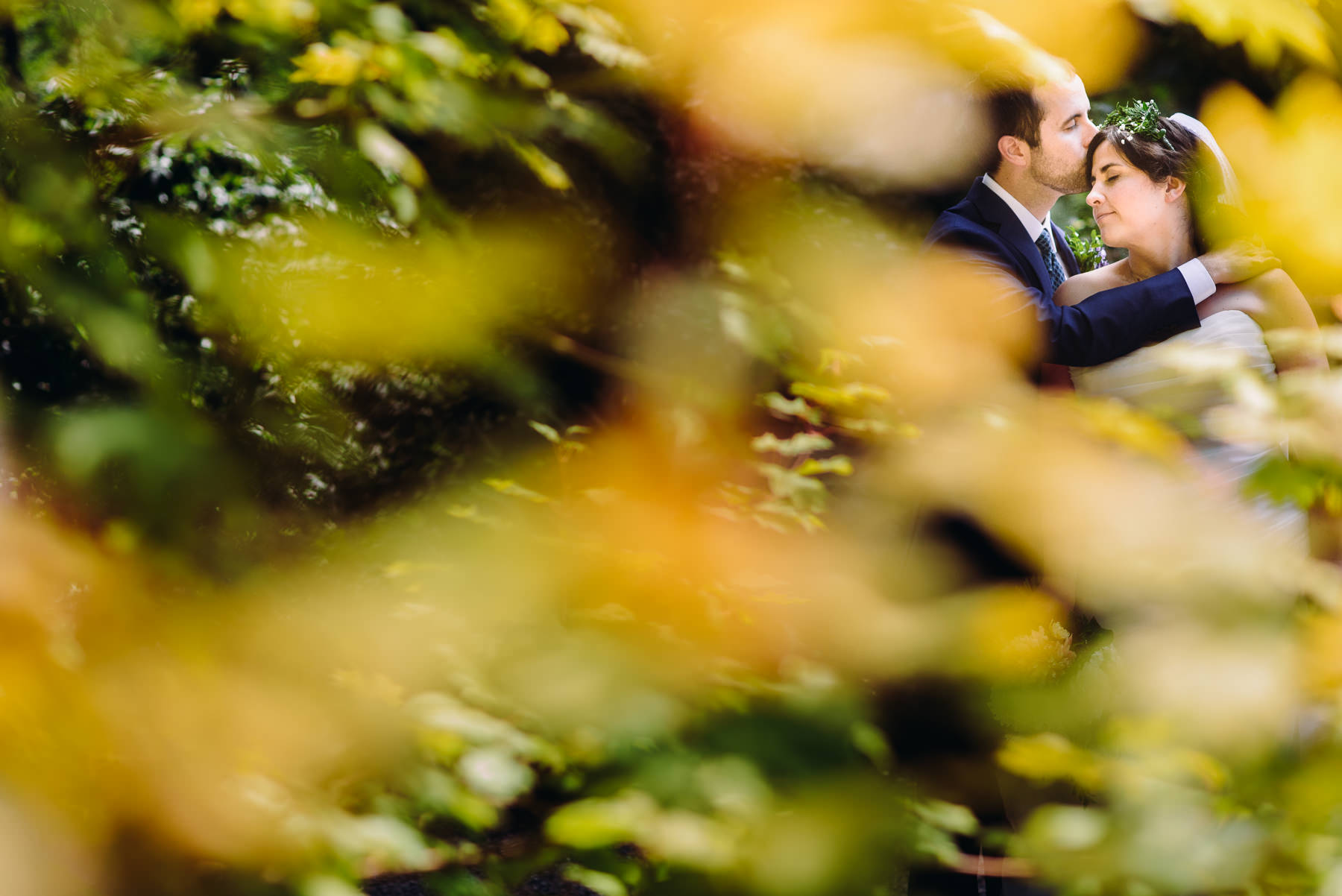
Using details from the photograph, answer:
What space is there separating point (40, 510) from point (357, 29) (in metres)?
0.51

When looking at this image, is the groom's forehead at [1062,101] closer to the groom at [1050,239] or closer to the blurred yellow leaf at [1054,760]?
the groom at [1050,239]

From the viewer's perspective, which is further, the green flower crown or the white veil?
the green flower crown

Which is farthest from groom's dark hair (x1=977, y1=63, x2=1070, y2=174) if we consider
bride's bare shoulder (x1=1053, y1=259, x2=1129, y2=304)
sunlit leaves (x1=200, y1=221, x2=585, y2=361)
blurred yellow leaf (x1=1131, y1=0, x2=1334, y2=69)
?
sunlit leaves (x1=200, y1=221, x2=585, y2=361)

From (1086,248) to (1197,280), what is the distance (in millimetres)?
384

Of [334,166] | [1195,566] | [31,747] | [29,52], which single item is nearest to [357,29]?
[334,166]

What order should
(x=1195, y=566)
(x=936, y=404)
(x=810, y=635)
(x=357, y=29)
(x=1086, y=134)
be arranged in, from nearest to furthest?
1. (x=1195, y=566)
2. (x=357, y=29)
3. (x=810, y=635)
4. (x=936, y=404)
5. (x=1086, y=134)

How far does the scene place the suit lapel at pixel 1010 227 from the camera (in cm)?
154

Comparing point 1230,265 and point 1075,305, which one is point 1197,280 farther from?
point 1075,305

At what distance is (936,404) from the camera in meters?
1.14

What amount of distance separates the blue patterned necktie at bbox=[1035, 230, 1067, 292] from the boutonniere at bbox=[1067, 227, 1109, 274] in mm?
73

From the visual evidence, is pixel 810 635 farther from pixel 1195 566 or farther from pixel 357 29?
pixel 357 29

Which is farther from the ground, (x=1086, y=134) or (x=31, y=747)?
(x=1086, y=134)

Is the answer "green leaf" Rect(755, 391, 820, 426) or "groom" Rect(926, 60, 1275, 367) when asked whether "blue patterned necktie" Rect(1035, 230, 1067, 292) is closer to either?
"groom" Rect(926, 60, 1275, 367)

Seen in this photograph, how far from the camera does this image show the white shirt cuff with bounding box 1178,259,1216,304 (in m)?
1.35
